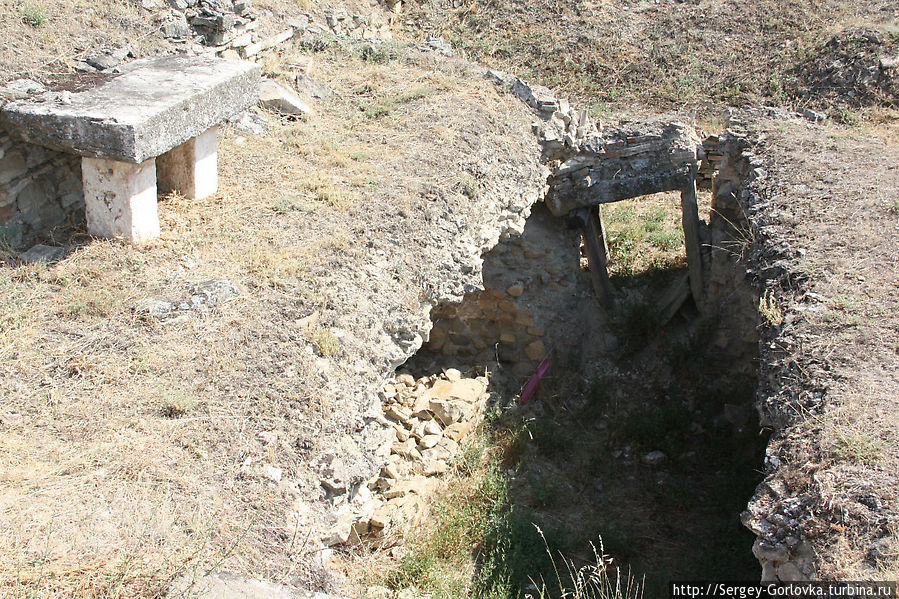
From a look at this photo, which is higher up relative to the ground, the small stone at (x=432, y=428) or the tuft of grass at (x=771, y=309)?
the tuft of grass at (x=771, y=309)

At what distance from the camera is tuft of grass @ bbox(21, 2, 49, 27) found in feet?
22.2

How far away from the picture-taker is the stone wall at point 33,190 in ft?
17.9

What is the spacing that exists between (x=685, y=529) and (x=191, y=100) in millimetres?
5142

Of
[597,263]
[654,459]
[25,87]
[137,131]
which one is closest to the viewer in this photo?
[137,131]

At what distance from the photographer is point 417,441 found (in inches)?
270

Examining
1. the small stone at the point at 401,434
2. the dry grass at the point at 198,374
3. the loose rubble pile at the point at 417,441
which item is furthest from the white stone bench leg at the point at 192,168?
the small stone at the point at 401,434

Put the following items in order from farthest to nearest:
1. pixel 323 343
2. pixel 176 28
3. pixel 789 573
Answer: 1. pixel 176 28
2. pixel 323 343
3. pixel 789 573

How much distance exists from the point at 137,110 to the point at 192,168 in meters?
0.81

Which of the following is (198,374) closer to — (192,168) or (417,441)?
(192,168)

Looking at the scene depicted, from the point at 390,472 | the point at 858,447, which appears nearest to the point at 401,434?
the point at 390,472

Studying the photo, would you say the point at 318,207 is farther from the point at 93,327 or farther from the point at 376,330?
the point at 93,327

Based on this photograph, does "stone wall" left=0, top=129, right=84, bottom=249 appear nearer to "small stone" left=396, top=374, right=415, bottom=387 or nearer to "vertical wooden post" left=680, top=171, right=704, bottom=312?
"small stone" left=396, top=374, right=415, bottom=387

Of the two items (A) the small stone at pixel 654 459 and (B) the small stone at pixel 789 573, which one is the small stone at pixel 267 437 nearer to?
(B) the small stone at pixel 789 573

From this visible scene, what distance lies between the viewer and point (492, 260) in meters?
8.46
